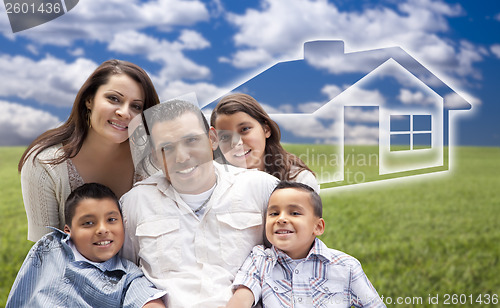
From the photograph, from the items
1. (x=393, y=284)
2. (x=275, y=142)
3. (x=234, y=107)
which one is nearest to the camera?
(x=234, y=107)

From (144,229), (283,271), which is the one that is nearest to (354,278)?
(283,271)

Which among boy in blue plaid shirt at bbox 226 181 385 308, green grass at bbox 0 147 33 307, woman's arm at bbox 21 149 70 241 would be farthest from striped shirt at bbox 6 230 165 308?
green grass at bbox 0 147 33 307

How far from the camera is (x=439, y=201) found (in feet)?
29.2

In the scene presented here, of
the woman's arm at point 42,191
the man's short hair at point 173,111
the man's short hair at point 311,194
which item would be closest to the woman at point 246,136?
the man's short hair at point 173,111

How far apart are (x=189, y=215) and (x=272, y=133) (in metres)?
1.03

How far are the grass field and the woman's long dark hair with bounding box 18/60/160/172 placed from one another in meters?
2.80

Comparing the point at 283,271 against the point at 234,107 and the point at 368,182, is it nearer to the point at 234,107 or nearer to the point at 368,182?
the point at 234,107

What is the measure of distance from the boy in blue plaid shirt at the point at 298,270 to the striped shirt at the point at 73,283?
1.39 ft

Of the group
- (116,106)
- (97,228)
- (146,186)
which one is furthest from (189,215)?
(116,106)

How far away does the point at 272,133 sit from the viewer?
3164mm

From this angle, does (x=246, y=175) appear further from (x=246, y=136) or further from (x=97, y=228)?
(x=97, y=228)

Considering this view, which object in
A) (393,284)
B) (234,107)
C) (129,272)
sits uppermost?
(234,107)

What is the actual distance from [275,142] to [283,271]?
3.66ft

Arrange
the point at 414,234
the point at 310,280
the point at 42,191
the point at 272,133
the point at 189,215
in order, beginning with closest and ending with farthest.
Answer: the point at 310,280 → the point at 189,215 → the point at 42,191 → the point at 272,133 → the point at 414,234
